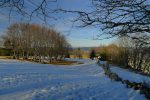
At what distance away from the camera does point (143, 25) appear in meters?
6.93

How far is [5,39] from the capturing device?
8256 centimetres

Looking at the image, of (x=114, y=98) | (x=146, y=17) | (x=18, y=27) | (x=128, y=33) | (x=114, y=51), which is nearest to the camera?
(x=146, y=17)

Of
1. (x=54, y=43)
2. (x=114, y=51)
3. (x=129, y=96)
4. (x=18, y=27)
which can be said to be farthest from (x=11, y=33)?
(x=129, y=96)

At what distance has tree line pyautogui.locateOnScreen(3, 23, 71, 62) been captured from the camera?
252ft

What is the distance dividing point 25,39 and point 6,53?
1517cm

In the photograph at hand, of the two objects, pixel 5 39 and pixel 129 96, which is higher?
pixel 5 39

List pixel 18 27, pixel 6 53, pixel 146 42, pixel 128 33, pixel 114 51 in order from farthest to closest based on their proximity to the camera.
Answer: pixel 6 53, pixel 114 51, pixel 18 27, pixel 146 42, pixel 128 33

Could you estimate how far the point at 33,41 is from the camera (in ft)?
253

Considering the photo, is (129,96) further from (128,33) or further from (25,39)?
(25,39)

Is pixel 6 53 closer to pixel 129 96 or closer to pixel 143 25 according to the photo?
pixel 129 96

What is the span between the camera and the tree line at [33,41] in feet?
252

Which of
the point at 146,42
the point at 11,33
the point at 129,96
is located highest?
the point at 11,33

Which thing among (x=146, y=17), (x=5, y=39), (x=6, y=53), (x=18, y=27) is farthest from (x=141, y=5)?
(x=6, y=53)

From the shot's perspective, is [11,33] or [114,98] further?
[11,33]
